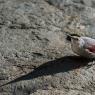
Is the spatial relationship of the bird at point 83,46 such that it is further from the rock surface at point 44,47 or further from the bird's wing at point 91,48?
the rock surface at point 44,47

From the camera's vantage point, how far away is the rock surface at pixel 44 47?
3.70 m

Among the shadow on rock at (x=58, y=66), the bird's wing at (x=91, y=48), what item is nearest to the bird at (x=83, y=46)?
the bird's wing at (x=91, y=48)

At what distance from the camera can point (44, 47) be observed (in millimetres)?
4258

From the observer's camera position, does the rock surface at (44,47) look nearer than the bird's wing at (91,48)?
Yes

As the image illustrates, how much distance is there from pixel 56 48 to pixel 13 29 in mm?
674

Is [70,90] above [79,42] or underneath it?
underneath

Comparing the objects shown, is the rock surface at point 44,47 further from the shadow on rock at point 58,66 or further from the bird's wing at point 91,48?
the bird's wing at point 91,48

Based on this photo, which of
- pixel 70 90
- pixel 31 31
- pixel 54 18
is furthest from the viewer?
pixel 54 18

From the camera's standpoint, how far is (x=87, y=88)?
3656mm

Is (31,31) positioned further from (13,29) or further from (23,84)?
(23,84)

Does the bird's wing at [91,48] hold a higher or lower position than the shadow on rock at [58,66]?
higher

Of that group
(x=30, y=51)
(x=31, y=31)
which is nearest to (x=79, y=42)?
(x=30, y=51)

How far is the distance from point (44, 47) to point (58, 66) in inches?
15.8

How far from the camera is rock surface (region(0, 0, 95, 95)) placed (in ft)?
12.1
